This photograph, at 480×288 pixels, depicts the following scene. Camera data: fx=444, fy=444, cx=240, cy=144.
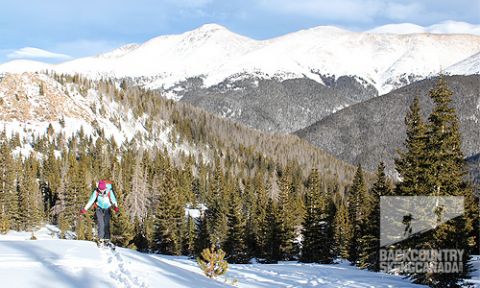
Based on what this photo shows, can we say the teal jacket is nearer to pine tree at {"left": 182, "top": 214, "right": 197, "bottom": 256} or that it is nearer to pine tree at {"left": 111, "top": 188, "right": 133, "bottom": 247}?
pine tree at {"left": 111, "top": 188, "right": 133, "bottom": 247}

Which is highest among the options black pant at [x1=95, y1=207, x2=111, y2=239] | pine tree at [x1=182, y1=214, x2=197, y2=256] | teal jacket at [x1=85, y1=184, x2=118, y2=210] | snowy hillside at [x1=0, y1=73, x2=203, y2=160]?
snowy hillside at [x1=0, y1=73, x2=203, y2=160]

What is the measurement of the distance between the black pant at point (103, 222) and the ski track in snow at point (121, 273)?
122cm

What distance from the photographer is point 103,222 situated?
620 inches

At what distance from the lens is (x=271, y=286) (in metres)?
18.2

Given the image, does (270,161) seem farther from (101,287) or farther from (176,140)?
(101,287)

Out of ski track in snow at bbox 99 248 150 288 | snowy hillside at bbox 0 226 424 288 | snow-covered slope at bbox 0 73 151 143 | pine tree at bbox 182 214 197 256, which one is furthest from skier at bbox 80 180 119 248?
snow-covered slope at bbox 0 73 151 143

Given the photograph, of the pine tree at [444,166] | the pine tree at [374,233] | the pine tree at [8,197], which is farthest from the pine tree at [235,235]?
the pine tree at [8,197]

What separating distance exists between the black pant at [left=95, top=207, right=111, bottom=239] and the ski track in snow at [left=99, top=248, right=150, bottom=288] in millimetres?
1219

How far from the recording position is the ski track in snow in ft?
35.9

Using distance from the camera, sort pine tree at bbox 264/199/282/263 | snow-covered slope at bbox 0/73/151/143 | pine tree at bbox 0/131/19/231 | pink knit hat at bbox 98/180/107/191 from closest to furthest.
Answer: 1. pink knit hat at bbox 98/180/107/191
2. pine tree at bbox 264/199/282/263
3. pine tree at bbox 0/131/19/231
4. snow-covered slope at bbox 0/73/151/143

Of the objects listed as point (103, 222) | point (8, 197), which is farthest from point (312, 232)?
point (8, 197)

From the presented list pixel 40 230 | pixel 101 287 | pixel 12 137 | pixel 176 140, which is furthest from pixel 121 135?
pixel 101 287

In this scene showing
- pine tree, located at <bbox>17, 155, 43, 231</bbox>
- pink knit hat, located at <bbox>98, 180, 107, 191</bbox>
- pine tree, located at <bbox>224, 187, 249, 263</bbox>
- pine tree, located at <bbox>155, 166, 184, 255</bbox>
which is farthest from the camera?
pine tree, located at <bbox>17, 155, 43, 231</bbox>

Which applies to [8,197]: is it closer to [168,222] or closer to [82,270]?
[168,222]
